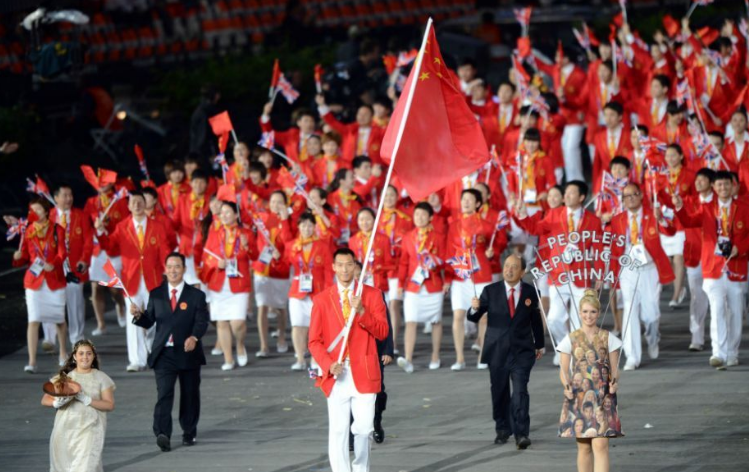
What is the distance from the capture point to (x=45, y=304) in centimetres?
1691

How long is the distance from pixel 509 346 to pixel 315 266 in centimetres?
393

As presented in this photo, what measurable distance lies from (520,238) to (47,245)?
213 inches

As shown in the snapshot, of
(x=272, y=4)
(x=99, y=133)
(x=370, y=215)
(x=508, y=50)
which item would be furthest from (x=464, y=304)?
(x=272, y=4)

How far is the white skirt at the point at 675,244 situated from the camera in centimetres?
1866

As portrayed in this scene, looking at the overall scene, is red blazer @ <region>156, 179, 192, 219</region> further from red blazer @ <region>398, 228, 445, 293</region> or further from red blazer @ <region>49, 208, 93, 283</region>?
red blazer @ <region>398, 228, 445, 293</region>

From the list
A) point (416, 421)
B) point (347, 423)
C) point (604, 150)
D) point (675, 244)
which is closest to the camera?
point (347, 423)

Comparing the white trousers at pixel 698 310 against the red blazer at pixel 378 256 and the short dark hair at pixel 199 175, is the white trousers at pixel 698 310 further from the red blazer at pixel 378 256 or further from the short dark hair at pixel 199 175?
the short dark hair at pixel 199 175

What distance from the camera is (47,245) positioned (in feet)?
55.7

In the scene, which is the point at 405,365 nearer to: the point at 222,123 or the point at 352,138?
the point at 222,123

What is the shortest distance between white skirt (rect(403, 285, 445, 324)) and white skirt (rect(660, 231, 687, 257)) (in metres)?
3.38

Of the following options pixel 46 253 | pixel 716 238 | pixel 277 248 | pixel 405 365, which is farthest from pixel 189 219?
pixel 716 238

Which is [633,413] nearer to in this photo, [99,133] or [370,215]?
[370,215]

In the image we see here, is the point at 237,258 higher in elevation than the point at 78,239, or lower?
lower

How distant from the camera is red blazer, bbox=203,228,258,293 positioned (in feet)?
55.9
